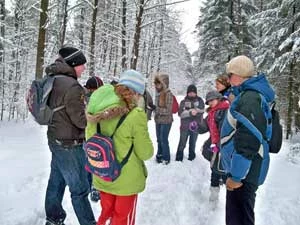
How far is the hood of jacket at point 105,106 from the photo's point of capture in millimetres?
3627

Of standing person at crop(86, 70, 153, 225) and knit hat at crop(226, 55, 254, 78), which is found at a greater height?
knit hat at crop(226, 55, 254, 78)

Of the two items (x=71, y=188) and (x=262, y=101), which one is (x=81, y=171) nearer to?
(x=71, y=188)

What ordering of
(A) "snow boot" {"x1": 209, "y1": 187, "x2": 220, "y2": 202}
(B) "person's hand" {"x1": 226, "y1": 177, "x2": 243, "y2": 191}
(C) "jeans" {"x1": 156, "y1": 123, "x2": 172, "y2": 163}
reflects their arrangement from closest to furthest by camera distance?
1. (B) "person's hand" {"x1": 226, "y1": 177, "x2": 243, "y2": 191}
2. (A) "snow boot" {"x1": 209, "y1": 187, "x2": 220, "y2": 202}
3. (C) "jeans" {"x1": 156, "y1": 123, "x2": 172, "y2": 163}

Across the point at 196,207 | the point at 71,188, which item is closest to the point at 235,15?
the point at 196,207

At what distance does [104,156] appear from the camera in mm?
3676

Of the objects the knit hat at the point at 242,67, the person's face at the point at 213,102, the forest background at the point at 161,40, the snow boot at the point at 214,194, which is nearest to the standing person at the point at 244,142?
the knit hat at the point at 242,67

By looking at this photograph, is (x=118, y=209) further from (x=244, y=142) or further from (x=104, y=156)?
(x=244, y=142)

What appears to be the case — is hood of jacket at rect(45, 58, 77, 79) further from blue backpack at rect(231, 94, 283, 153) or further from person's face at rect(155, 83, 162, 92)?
person's face at rect(155, 83, 162, 92)

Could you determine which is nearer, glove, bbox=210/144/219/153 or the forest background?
glove, bbox=210/144/219/153

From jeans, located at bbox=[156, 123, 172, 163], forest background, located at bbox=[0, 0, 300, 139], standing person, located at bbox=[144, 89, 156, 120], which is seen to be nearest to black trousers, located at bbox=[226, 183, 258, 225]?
standing person, located at bbox=[144, 89, 156, 120]

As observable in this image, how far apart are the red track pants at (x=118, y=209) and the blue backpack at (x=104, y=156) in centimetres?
26

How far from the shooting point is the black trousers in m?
3.74

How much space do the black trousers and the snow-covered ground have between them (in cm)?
153

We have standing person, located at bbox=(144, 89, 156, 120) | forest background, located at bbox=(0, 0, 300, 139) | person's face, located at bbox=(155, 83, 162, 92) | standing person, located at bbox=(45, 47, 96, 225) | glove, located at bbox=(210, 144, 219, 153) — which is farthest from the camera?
forest background, located at bbox=(0, 0, 300, 139)
